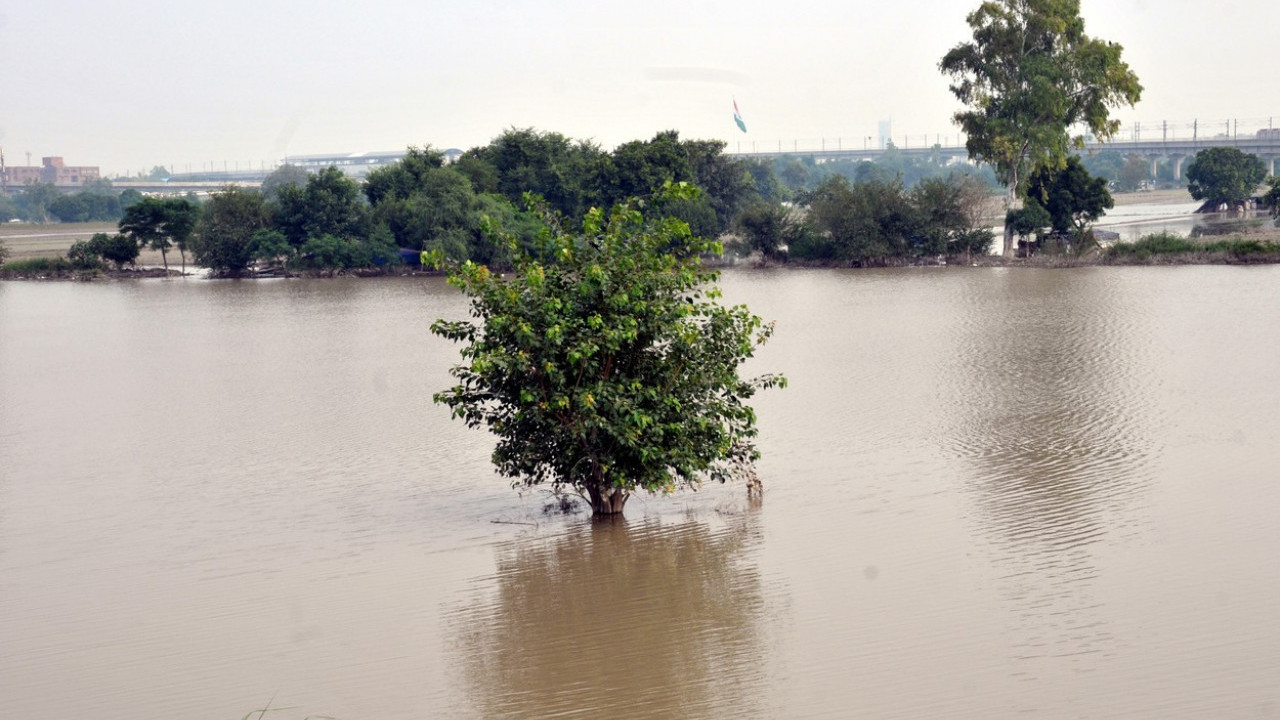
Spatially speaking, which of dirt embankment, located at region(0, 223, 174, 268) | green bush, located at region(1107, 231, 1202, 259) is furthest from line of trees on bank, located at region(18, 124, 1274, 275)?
dirt embankment, located at region(0, 223, 174, 268)

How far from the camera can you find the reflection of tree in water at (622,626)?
26.8 ft

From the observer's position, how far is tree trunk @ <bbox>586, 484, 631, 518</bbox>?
12.4 meters

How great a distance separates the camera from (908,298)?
36.2m

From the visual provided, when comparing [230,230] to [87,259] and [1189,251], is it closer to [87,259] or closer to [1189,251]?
[87,259]

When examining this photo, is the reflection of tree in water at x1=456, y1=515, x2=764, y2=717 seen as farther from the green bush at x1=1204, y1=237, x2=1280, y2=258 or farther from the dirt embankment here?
the dirt embankment

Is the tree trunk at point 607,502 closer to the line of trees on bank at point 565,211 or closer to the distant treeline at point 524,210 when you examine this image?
the line of trees on bank at point 565,211

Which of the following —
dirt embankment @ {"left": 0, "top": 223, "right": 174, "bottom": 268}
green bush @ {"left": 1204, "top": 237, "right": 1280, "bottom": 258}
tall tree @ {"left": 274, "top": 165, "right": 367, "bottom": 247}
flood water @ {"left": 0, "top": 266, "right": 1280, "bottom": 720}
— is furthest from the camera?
dirt embankment @ {"left": 0, "top": 223, "right": 174, "bottom": 268}

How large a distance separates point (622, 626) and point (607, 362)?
3.02 metres

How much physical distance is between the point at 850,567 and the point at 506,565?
114 inches

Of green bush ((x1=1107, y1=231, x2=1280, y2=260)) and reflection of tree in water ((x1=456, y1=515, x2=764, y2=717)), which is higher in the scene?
green bush ((x1=1107, y1=231, x2=1280, y2=260))

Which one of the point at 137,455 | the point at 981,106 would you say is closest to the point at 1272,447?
the point at 137,455

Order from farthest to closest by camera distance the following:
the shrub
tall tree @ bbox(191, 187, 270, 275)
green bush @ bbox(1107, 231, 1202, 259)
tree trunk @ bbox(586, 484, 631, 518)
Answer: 1. the shrub
2. tall tree @ bbox(191, 187, 270, 275)
3. green bush @ bbox(1107, 231, 1202, 259)
4. tree trunk @ bbox(586, 484, 631, 518)

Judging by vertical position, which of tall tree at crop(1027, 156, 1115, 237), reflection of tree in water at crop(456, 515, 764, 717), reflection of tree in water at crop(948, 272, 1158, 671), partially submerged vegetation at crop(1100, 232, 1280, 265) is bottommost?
reflection of tree in water at crop(456, 515, 764, 717)

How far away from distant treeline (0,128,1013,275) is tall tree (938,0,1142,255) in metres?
3.19
